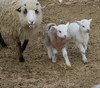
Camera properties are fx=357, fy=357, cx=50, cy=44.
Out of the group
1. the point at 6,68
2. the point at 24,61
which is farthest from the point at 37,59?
the point at 6,68

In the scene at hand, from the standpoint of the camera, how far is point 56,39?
722 cm

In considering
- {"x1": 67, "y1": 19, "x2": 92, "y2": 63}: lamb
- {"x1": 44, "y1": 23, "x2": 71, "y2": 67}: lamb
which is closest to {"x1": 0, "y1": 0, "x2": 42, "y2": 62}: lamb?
{"x1": 44, "y1": 23, "x2": 71, "y2": 67}: lamb

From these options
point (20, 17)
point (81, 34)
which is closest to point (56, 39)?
point (81, 34)

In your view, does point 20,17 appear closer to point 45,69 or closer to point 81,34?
point 45,69

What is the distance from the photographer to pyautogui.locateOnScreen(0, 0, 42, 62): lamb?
276 inches

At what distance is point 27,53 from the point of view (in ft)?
26.8

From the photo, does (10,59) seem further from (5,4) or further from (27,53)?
(5,4)

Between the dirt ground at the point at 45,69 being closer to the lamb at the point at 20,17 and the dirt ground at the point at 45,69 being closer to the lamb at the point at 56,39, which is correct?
the lamb at the point at 56,39

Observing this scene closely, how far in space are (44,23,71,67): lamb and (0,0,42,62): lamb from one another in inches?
13.8

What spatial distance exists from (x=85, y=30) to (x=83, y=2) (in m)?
5.11

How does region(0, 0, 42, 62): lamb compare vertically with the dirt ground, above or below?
above

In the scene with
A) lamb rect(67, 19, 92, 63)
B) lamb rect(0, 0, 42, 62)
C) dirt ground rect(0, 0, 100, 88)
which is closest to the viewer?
dirt ground rect(0, 0, 100, 88)

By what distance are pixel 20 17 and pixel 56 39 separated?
0.85m

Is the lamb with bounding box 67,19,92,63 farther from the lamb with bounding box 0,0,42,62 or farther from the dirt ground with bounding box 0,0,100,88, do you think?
the lamb with bounding box 0,0,42,62
